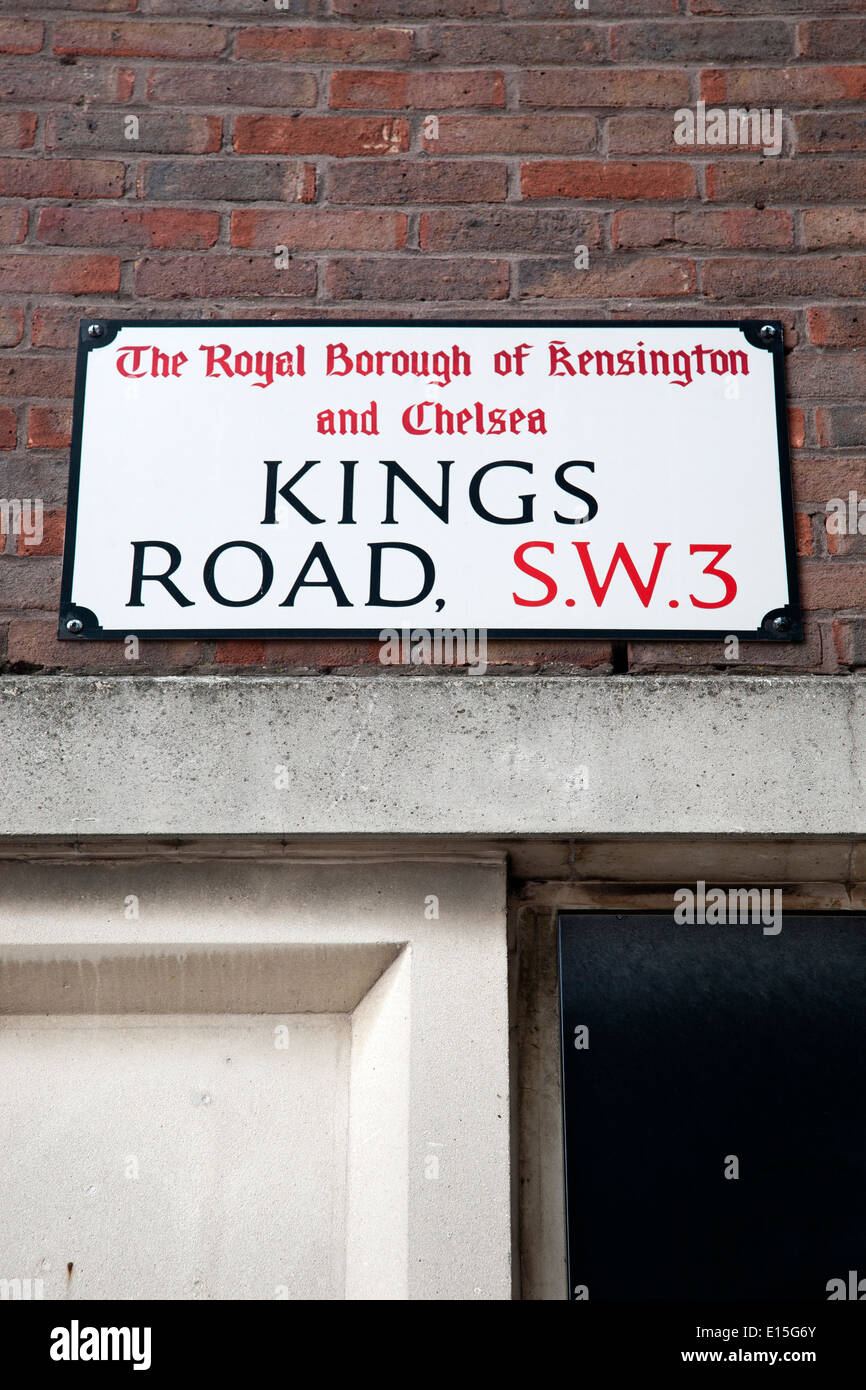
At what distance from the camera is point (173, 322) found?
2.04 m

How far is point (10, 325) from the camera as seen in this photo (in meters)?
2.04

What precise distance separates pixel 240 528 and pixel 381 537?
21cm

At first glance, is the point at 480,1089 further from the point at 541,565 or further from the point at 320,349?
the point at 320,349

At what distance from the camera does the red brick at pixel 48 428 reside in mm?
1986

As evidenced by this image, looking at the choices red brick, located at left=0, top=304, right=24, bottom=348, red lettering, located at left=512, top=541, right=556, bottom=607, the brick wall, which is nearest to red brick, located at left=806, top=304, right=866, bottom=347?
the brick wall

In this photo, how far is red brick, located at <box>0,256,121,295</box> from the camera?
2059mm

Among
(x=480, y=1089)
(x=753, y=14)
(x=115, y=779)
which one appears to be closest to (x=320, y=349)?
(x=115, y=779)

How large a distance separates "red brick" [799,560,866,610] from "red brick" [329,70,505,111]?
927 mm

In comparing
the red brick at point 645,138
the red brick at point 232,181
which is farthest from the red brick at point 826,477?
the red brick at point 232,181

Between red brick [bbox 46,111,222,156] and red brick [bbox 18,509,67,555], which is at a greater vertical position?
red brick [bbox 46,111,222,156]

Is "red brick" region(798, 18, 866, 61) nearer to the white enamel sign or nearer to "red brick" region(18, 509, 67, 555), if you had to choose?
the white enamel sign

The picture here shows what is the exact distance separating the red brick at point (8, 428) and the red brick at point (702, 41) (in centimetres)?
115

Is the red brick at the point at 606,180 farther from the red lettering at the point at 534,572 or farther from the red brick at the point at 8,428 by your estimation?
the red brick at the point at 8,428
